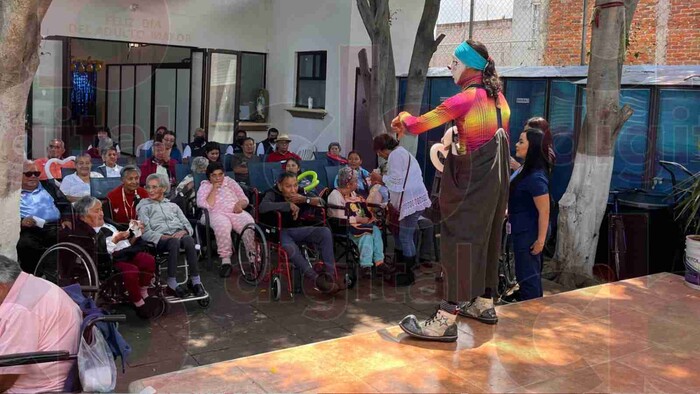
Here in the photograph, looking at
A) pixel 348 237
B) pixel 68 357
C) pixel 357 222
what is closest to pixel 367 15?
pixel 357 222

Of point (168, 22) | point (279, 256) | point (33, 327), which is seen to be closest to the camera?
point (33, 327)

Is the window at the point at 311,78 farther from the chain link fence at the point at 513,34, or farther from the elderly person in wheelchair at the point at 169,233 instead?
the elderly person in wheelchair at the point at 169,233

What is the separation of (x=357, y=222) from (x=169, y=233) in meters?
1.86

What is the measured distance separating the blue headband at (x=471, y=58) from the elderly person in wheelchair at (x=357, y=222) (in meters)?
3.33

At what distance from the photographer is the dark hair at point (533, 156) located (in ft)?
17.4

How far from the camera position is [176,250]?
6035 millimetres

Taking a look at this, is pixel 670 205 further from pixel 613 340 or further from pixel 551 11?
pixel 551 11

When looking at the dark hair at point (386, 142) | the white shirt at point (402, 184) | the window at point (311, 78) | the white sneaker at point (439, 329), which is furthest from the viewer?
the window at point (311, 78)

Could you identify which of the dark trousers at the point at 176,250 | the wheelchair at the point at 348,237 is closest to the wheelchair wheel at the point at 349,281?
the wheelchair at the point at 348,237

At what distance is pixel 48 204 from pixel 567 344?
476 cm

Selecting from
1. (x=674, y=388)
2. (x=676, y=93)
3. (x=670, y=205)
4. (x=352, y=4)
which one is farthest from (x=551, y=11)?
(x=674, y=388)

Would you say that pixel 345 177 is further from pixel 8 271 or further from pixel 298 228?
pixel 8 271

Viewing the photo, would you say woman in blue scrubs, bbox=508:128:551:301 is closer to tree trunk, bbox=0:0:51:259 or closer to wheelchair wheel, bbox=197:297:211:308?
wheelchair wheel, bbox=197:297:211:308

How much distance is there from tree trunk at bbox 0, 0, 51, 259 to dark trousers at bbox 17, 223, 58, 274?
62 cm
